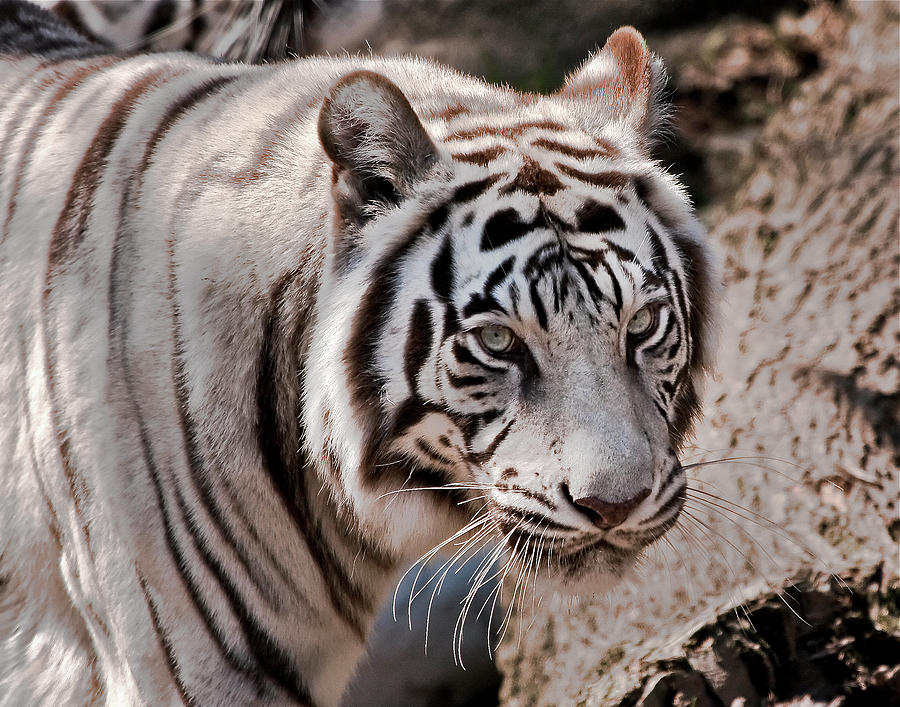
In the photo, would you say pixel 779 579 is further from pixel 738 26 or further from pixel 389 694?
pixel 738 26

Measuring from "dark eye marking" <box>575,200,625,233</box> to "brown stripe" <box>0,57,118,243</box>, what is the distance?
1.02 m

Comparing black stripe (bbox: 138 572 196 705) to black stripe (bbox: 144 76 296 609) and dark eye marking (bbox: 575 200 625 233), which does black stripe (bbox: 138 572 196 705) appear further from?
dark eye marking (bbox: 575 200 625 233)

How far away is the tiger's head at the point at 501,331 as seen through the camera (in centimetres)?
141

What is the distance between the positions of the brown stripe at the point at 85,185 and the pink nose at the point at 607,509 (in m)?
0.95

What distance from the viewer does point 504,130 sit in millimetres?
1624

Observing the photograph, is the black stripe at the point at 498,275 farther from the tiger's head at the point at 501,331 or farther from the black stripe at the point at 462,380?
the black stripe at the point at 462,380

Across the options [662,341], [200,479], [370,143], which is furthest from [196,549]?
[662,341]

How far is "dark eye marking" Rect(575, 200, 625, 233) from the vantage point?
1502 mm

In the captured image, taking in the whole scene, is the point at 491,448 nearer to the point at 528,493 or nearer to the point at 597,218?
the point at 528,493

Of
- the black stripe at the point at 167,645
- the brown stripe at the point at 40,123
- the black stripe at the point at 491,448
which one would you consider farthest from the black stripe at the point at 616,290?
the brown stripe at the point at 40,123

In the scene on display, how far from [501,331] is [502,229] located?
167 millimetres

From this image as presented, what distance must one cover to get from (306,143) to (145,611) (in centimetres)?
80

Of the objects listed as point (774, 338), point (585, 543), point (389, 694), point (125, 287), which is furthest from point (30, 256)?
point (774, 338)

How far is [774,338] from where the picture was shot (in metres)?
2.90
